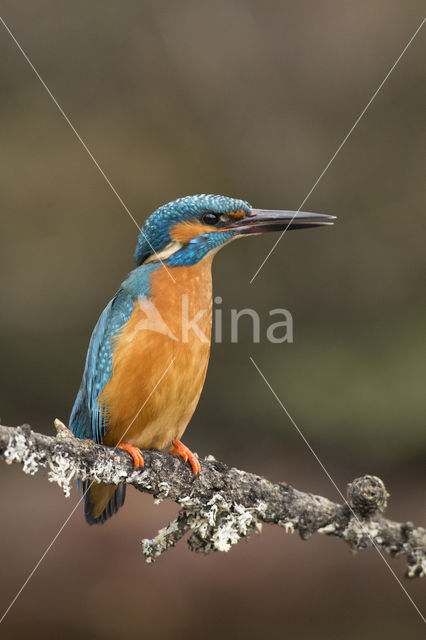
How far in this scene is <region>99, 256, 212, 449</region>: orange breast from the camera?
2922mm

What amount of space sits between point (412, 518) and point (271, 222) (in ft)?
12.3

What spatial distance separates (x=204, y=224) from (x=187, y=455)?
103cm

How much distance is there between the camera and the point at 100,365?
9.87 feet

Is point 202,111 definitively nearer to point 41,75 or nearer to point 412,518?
point 41,75

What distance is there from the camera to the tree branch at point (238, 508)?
2.55m

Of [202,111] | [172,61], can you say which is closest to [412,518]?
[202,111]

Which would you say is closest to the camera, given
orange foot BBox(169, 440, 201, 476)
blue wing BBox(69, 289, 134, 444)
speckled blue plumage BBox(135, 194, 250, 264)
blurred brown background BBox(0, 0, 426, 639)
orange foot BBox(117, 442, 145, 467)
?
orange foot BBox(117, 442, 145, 467)

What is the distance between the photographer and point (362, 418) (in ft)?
19.8

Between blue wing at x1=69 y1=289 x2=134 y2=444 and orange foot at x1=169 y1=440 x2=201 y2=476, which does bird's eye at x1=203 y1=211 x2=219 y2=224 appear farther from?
orange foot at x1=169 y1=440 x2=201 y2=476

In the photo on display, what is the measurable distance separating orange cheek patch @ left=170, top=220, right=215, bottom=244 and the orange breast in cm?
17

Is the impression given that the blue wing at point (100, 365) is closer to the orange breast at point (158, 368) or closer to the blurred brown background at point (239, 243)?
the orange breast at point (158, 368)

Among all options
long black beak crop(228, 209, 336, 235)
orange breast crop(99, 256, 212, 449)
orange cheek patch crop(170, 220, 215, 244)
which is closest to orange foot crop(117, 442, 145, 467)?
orange breast crop(99, 256, 212, 449)
